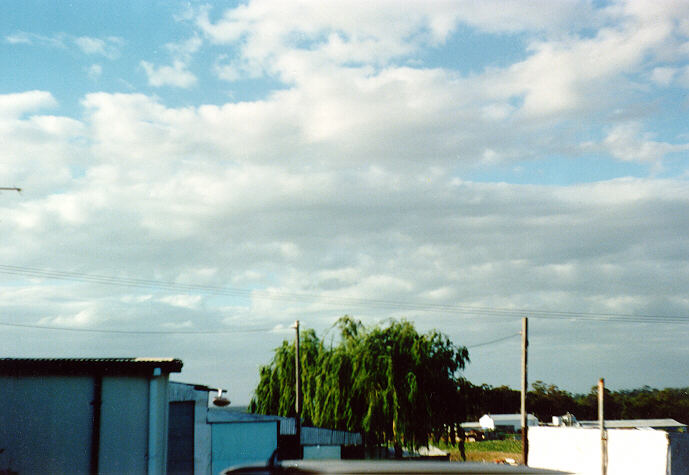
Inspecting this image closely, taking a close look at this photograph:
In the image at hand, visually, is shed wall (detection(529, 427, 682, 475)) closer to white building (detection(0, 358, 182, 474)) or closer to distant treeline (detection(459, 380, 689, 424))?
white building (detection(0, 358, 182, 474))

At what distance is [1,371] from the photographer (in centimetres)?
1805

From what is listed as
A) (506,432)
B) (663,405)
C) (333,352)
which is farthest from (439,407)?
(663,405)

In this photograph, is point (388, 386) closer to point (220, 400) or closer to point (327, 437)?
point (327, 437)

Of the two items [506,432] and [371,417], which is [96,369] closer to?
[371,417]

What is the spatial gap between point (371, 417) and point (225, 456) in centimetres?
877

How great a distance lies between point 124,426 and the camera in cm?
1872

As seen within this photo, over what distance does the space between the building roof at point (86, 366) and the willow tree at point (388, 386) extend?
673 inches

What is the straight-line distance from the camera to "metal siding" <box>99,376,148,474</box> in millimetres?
18547

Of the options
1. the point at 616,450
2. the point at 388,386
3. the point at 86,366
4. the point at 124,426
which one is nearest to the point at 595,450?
the point at 616,450

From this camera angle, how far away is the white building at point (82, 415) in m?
18.0

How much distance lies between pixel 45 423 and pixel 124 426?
1899 mm

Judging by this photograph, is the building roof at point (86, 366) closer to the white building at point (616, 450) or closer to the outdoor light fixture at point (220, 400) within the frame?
the outdoor light fixture at point (220, 400)

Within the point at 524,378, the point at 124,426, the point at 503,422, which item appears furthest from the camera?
the point at 503,422

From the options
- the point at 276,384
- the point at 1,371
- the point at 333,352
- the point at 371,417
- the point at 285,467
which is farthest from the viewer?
the point at 276,384
